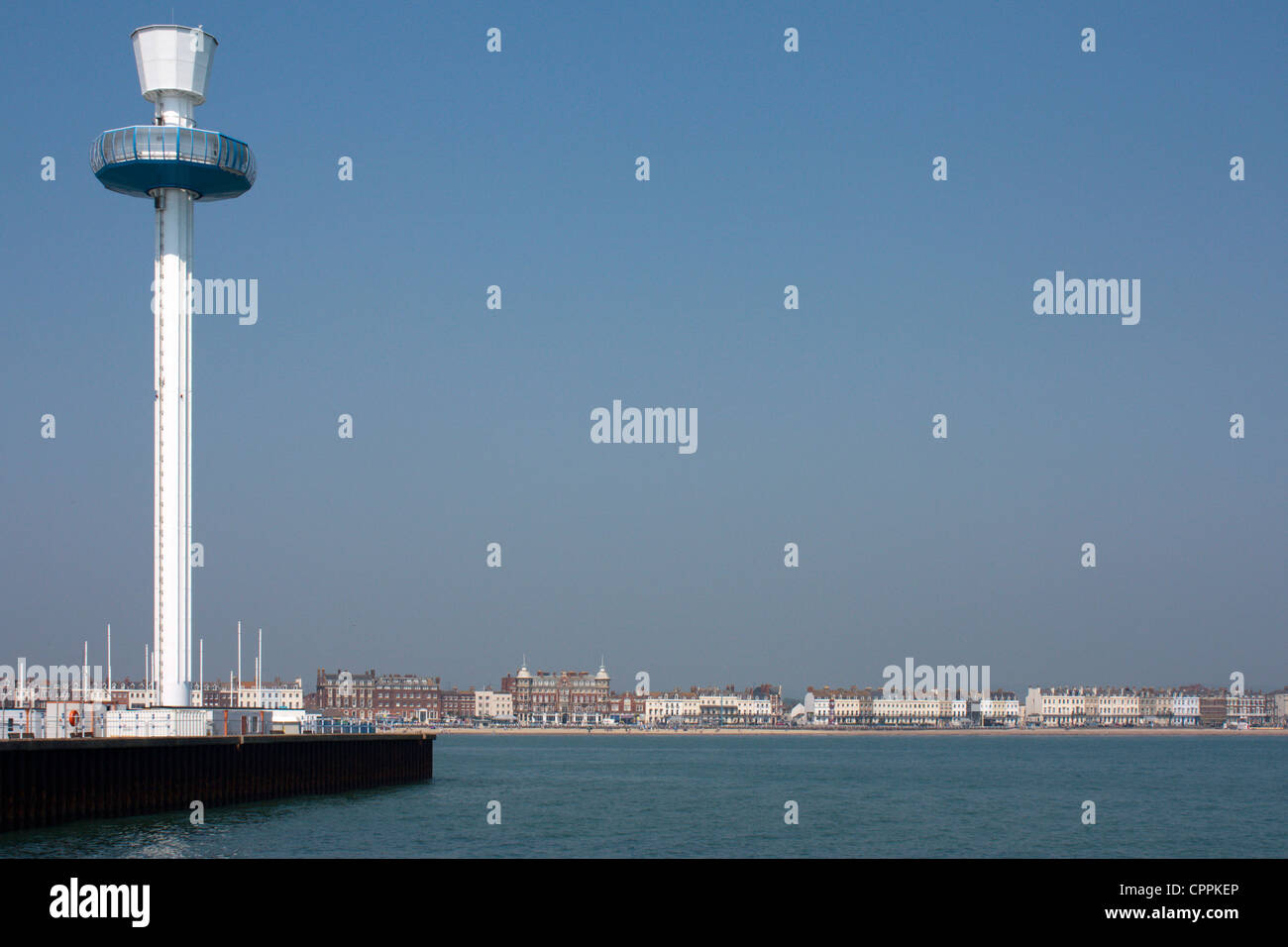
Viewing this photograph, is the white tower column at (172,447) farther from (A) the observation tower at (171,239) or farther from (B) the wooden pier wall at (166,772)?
(B) the wooden pier wall at (166,772)

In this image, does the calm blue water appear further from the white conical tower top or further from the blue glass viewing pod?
the white conical tower top

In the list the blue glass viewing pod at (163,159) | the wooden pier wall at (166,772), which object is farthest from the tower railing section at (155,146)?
the wooden pier wall at (166,772)

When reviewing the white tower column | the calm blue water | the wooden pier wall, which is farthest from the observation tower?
the calm blue water

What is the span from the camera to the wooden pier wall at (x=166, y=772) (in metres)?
45.6

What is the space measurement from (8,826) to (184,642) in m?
25.2

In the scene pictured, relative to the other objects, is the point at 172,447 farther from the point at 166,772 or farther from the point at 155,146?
the point at 166,772

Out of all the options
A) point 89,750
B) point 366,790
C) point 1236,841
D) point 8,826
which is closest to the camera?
point 8,826

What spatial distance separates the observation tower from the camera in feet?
227

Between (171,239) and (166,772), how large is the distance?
2962 cm

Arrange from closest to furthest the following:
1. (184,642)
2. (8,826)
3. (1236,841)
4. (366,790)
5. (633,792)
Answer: (8,826), (1236,841), (184,642), (366,790), (633,792)
